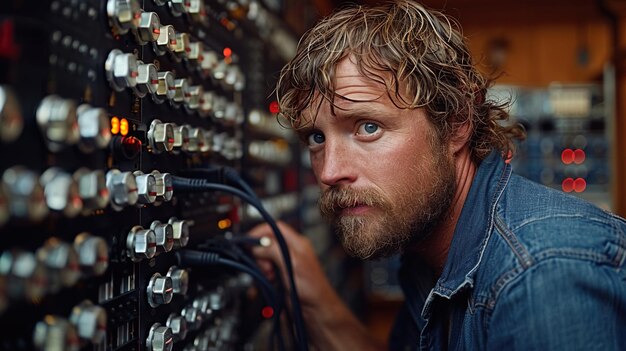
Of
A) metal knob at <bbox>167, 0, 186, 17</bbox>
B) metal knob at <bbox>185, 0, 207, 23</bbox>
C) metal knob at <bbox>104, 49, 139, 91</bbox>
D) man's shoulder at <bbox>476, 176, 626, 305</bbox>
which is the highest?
metal knob at <bbox>185, 0, 207, 23</bbox>

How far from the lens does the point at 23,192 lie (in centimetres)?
51

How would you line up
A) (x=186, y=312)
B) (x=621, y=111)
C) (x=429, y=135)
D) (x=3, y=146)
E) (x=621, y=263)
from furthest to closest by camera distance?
(x=621, y=111)
(x=429, y=135)
(x=186, y=312)
(x=621, y=263)
(x=3, y=146)

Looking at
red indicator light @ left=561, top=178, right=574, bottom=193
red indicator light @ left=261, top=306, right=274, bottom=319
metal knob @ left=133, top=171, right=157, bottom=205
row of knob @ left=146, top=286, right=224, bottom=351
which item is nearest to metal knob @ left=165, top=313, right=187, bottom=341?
row of knob @ left=146, top=286, right=224, bottom=351

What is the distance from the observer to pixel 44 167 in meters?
0.56

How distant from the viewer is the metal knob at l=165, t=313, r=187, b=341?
88 cm

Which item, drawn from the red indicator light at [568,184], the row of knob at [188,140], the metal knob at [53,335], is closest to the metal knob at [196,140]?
the row of knob at [188,140]

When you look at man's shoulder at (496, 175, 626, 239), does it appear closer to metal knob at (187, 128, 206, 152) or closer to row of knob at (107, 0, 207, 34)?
metal knob at (187, 128, 206, 152)

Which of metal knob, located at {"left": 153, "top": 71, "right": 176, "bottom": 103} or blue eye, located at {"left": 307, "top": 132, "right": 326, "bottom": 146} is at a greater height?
metal knob, located at {"left": 153, "top": 71, "right": 176, "bottom": 103}

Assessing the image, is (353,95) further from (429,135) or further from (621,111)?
(621,111)

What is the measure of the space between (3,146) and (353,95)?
2.01 feet

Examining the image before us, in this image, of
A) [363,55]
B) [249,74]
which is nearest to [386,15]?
[363,55]

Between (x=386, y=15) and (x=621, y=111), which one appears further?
(x=621, y=111)

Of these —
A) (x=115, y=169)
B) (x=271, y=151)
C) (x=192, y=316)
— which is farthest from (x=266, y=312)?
(x=115, y=169)

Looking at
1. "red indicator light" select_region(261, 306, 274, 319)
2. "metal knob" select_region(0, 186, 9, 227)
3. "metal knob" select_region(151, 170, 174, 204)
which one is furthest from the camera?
"red indicator light" select_region(261, 306, 274, 319)
